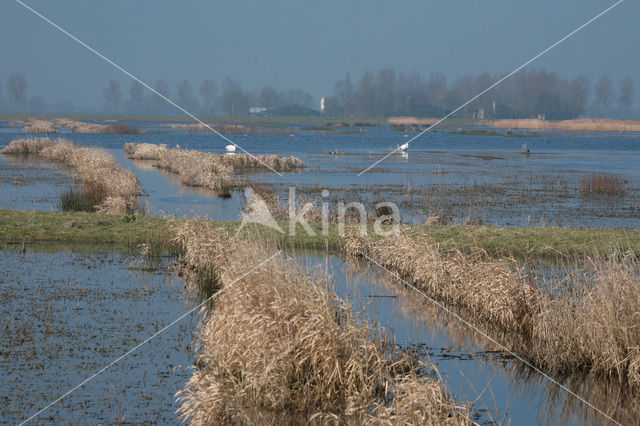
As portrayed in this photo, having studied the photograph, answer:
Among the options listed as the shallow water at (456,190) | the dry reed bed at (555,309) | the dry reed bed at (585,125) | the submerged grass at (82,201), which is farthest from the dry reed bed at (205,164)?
the dry reed bed at (585,125)

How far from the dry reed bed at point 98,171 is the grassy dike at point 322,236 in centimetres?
309

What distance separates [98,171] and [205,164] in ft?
22.5

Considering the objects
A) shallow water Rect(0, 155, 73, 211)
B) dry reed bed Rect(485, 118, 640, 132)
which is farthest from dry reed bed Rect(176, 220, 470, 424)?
dry reed bed Rect(485, 118, 640, 132)

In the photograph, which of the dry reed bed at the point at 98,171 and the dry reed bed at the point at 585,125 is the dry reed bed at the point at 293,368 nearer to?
the dry reed bed at the point at 98,171

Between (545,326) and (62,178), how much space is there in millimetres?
30433

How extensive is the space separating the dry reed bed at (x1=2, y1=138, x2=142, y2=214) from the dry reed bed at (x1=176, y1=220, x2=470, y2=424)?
45.5 feet

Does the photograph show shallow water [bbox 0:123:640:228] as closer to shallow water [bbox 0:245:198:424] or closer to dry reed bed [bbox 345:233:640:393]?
shallow water [bbox 0:245:198:424]

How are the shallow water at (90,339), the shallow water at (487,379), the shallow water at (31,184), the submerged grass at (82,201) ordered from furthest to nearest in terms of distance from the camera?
the shallow water at (31,184), the submerged grass at (82,201), the shallow water at (487,379), the shallow water at (90,339)

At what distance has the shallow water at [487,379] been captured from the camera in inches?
382

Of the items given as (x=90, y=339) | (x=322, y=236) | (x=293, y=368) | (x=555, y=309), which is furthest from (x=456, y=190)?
(x=293, y=368)

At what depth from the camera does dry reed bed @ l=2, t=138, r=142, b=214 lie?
25.0m

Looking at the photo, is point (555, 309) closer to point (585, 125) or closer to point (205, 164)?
point (205, 164)

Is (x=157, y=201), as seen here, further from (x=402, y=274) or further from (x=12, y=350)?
(x=12, y=350)

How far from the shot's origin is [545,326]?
36.8 ft
